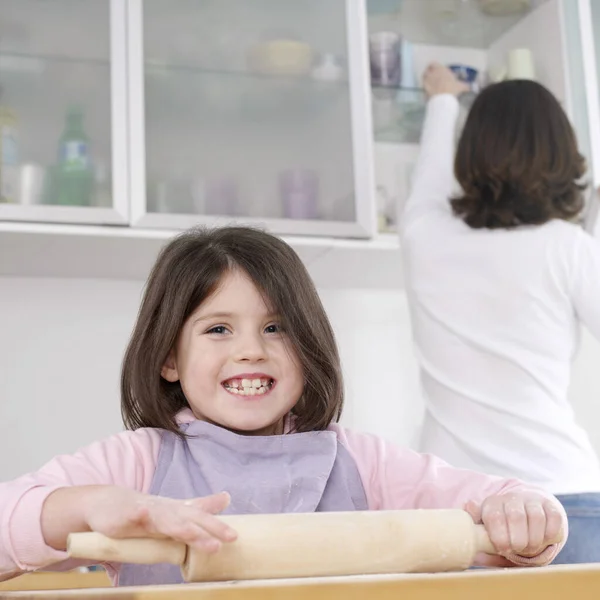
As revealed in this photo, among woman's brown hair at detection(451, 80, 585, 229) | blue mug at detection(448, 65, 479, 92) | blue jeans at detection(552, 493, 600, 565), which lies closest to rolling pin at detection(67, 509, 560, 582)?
blue jeans at detection(552, 493, 600, 565)

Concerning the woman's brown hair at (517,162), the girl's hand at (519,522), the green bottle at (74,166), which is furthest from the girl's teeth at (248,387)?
the green bottle at (74,166)

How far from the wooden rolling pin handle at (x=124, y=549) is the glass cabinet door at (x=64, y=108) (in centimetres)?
110

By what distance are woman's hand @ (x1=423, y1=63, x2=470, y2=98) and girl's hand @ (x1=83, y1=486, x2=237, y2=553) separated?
57.5 inches

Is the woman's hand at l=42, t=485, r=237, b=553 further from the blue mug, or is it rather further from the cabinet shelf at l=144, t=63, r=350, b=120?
the blue mug

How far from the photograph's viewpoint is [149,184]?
164cm

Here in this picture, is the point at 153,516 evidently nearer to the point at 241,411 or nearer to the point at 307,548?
the point at 307,548

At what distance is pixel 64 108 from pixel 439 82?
2.46ft

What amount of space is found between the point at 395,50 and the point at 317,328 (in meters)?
1.13

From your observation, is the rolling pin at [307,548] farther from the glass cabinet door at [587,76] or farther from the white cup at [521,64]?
the white cup at [521,64]

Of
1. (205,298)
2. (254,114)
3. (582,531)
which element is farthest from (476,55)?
(205,298)

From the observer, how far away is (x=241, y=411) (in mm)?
922

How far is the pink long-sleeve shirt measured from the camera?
27.2 inches

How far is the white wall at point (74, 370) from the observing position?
178 cm

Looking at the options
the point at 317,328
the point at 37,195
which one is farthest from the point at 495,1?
the point at 317,328
